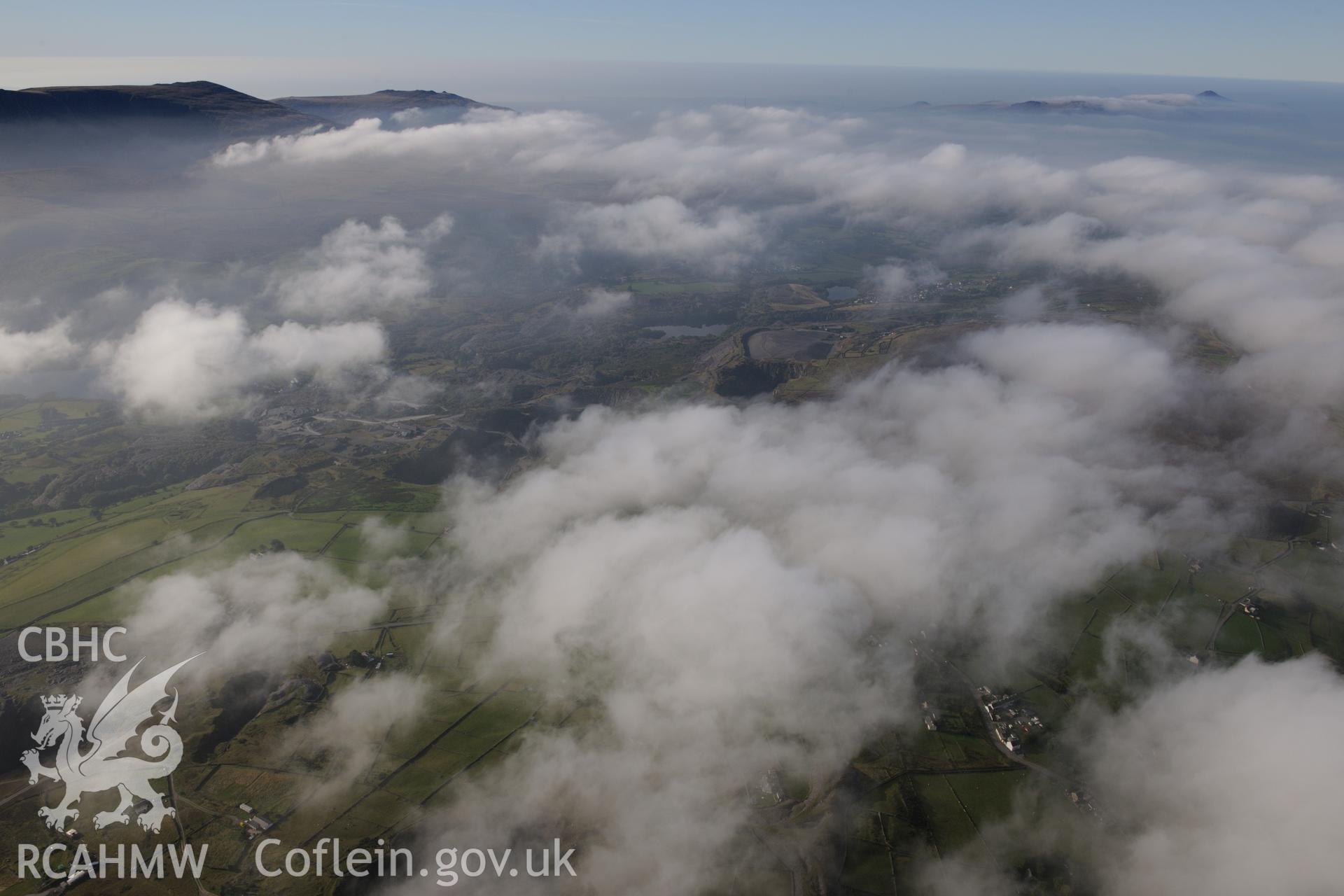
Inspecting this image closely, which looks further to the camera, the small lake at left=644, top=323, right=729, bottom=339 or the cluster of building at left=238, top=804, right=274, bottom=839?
the small lake at left=644, top=323, right=729, bottom=339

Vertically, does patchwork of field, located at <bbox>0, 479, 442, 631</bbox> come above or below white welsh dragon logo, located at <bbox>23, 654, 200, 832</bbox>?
above

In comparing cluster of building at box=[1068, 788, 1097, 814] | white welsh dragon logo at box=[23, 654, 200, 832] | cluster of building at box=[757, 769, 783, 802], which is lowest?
cluster of building at box=[1068, 788, 1097, 814]

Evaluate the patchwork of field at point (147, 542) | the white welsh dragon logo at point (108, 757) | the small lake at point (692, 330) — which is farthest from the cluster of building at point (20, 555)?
the small lake at point (692, 330)

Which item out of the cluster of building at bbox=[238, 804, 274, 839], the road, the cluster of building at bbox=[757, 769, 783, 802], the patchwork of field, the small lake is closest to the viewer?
the cluster of building at bbox=[238, 804, 274, 839]

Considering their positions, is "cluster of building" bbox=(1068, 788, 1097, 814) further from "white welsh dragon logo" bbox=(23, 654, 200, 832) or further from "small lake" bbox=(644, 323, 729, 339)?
"small lake" bbox=(644, 323, 729, 339)

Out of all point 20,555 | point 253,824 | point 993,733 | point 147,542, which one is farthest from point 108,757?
point 993,733

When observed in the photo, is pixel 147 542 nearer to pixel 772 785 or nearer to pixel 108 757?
pixel 108 757

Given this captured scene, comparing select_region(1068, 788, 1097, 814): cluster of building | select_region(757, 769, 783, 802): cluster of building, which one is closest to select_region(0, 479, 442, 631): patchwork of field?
select_region(757, 769, 783, 802): cluster of building
